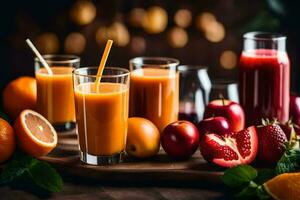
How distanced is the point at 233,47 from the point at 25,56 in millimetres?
1044

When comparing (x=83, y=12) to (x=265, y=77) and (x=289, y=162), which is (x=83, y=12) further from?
(x=289, y=162)

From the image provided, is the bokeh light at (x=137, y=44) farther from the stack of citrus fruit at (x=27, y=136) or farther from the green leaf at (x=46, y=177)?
the green leaf at (x=46, y=177)

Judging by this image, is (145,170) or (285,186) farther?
(145,170)

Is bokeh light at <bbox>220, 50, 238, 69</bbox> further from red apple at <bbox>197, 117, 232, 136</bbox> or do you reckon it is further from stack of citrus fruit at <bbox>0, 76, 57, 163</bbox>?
stack of citrus fruit at <bbox>0, 76, 57, 163</bbox>

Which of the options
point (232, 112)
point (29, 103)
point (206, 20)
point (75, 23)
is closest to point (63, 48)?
point (75, 23)

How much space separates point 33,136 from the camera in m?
1.70

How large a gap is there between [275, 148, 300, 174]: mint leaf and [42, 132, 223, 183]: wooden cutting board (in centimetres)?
14

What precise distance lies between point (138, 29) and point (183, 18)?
9.3 inches

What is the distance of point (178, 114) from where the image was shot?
6.72 ft

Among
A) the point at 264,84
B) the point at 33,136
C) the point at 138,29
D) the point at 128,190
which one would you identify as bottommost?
the point at 128,190

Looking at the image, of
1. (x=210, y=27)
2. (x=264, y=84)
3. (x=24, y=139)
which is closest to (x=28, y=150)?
(x=24, y=139)

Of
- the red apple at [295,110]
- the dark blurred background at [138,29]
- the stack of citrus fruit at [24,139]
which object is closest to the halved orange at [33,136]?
the stack of citrus fruit at [24,139]

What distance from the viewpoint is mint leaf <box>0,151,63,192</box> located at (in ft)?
5.03

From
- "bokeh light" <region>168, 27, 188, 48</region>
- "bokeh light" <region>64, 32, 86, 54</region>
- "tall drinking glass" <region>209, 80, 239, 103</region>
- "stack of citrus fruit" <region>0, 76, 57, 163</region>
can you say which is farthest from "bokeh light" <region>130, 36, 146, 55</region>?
"stack of citrus fruit" <region>0, 76, 57, 163</region>
